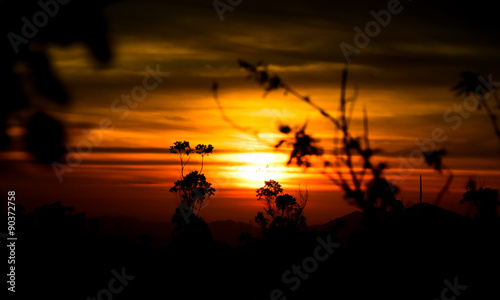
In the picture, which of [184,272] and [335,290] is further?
[184,272]

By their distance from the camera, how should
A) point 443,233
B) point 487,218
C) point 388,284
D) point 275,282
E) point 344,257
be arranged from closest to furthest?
point 487,218 → point 443,233 → point 388,284 → point 344,257 → point 275,282

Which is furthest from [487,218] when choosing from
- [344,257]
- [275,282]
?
[275,282]

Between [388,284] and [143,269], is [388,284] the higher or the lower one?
the higher one

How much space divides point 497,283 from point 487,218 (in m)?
1.00

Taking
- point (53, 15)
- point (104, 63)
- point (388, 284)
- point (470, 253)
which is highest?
point (53, 15)

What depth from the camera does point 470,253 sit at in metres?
5.82

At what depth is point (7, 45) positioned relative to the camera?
2.92 meters

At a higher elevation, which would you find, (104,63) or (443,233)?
(104,63)

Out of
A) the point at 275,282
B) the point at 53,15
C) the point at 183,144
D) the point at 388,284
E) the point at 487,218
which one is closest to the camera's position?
the point at 53,15

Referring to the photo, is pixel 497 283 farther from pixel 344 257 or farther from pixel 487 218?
pixel 344 257

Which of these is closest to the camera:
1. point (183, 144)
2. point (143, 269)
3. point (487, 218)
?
point (487, 218)

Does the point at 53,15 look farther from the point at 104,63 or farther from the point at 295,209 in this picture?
the point at 295,209

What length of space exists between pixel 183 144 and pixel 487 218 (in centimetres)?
3124

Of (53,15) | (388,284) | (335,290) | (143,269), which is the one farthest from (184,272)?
(53,15)
